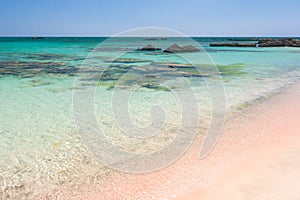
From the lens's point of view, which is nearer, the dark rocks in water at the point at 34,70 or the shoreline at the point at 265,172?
the shoreline at the point at 265,172

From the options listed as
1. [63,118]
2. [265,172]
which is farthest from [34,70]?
[265,172]

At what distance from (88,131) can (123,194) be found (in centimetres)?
293

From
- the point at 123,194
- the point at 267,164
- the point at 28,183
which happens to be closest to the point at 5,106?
the point at 28,183

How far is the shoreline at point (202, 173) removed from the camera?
3865mm

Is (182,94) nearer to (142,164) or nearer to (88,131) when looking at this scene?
(88,131)

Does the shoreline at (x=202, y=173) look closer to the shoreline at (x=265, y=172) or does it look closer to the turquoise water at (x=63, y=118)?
the shoreline at (x=265, y=172)

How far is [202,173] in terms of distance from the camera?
4418 millimetres

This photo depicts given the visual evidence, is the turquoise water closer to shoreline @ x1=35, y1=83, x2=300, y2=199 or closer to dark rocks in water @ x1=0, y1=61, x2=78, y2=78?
shoreline @ x1=35, y1=83, x2=300, y2=199

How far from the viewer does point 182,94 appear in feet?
34.2

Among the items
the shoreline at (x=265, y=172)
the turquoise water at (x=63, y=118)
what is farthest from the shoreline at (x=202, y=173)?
the turquoise water at (x=63, y=118)

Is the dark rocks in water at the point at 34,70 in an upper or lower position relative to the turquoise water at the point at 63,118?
upper

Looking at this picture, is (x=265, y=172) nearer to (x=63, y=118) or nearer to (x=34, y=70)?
(x=63, y=118)

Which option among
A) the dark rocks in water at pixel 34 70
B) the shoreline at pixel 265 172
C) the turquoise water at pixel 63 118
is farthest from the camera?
the dark rocks in water at pixel 34 70

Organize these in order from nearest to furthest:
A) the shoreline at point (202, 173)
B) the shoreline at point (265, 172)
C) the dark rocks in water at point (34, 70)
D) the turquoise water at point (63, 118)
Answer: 1. the shoreline at point (265, 172)
2. the shoreline at point (202, 173)
3. the turquoise water at point (63, 118)
4. the dark rocks in water at point (34, 70)
